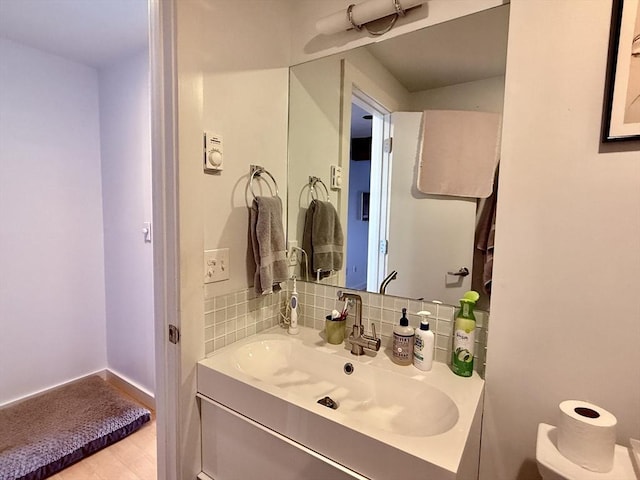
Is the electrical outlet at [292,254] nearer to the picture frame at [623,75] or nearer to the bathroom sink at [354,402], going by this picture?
the bathroom sink at [354,402]

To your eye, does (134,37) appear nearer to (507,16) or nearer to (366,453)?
(507,16)

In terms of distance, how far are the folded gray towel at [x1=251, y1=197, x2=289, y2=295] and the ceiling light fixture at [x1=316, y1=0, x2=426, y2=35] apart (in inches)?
28.0

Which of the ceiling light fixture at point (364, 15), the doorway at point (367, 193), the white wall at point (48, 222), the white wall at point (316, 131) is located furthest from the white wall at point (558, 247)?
the white wall at point (48, 222)

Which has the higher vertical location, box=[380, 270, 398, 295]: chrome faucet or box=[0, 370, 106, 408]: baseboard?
box=[380, 270, 398, 295]: chrome faucet

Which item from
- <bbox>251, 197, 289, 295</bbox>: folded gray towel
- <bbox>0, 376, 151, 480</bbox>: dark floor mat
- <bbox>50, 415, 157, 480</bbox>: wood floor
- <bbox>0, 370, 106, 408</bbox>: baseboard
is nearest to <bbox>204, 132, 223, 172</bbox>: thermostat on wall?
<bbox>251, 197, 289, 295</bbox>: folded gray towel

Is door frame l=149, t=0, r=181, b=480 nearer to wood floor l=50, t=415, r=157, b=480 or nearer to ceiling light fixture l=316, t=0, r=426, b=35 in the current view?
ceiling light fixture l=316, t=0, r=426, b=35

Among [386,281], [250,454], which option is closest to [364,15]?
[386,281]

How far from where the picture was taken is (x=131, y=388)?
2361 millimetres

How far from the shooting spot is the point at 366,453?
78 centimetres

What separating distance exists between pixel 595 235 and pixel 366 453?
825mm

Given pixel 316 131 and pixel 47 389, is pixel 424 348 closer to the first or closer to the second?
pixel 316 131

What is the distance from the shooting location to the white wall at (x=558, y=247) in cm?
85

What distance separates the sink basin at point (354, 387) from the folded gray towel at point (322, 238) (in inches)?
15.3

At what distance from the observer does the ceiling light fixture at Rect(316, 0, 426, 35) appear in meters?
1.13
